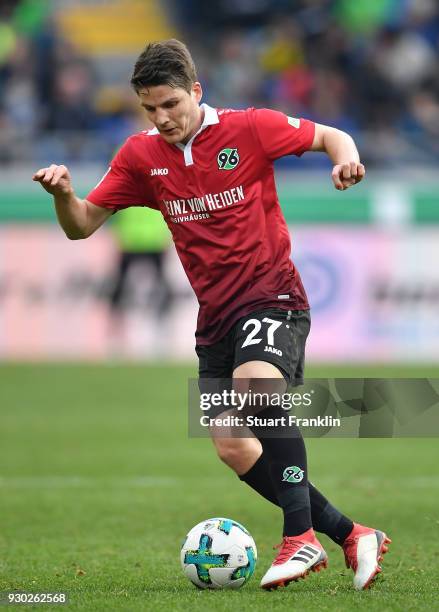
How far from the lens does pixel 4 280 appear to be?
16.0m

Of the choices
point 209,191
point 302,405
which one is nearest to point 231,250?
point 209,191

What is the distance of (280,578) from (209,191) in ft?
5.46

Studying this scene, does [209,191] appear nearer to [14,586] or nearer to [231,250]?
[231,250]

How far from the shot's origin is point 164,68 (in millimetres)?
5199

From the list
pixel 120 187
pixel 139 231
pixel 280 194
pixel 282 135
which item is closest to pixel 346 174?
pixel 282 135

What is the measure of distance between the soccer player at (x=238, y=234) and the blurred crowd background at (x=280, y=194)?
1018cm

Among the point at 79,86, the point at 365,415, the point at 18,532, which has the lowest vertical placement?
the point at 18,532

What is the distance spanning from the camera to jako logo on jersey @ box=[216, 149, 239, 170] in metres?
5.41

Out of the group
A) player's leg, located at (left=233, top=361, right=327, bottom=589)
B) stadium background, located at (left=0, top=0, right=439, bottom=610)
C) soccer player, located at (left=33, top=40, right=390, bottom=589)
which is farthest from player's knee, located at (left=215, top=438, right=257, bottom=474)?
stadium background, located at (left=0, top=0, right=439, bottom=610)

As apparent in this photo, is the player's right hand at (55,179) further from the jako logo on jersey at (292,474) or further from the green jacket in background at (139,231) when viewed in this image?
the green jacket in background at (139,231)

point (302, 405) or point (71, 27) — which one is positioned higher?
point (71, 27)

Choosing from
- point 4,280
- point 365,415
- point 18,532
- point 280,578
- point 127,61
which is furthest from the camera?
point 127,61

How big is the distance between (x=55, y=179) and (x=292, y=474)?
160 centimetres

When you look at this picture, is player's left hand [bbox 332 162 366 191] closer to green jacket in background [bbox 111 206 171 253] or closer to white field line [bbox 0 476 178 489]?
white field line [bbox 0 476 178 489]
